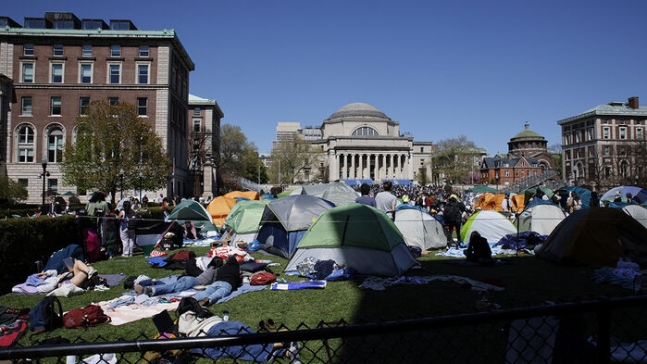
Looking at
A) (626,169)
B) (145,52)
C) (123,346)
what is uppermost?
(145,52)

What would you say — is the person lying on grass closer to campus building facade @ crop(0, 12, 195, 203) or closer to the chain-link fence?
the chain-link fence

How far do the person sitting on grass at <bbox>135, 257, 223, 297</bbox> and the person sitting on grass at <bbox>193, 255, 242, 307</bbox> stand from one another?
34 centimetres

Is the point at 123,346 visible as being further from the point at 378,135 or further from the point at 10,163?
the point at 378,135

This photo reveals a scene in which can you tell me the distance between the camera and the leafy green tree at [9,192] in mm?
31406

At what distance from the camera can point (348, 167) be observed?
103500mm

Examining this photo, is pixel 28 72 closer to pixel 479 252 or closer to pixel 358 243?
pixel 358 243

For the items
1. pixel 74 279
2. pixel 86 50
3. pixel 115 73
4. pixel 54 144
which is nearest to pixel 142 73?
pixel 115 73

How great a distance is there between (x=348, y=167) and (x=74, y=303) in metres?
96.2

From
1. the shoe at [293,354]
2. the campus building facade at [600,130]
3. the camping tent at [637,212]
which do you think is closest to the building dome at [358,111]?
the campus building facade at [600,130]

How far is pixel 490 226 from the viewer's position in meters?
15.1

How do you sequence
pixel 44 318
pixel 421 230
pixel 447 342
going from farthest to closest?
pixel 421 230 → pixel 44 318 → pixel 447 342

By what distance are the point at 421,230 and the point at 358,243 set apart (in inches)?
201

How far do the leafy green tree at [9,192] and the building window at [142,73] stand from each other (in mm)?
14242

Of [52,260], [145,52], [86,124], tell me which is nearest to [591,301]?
[52,260]
